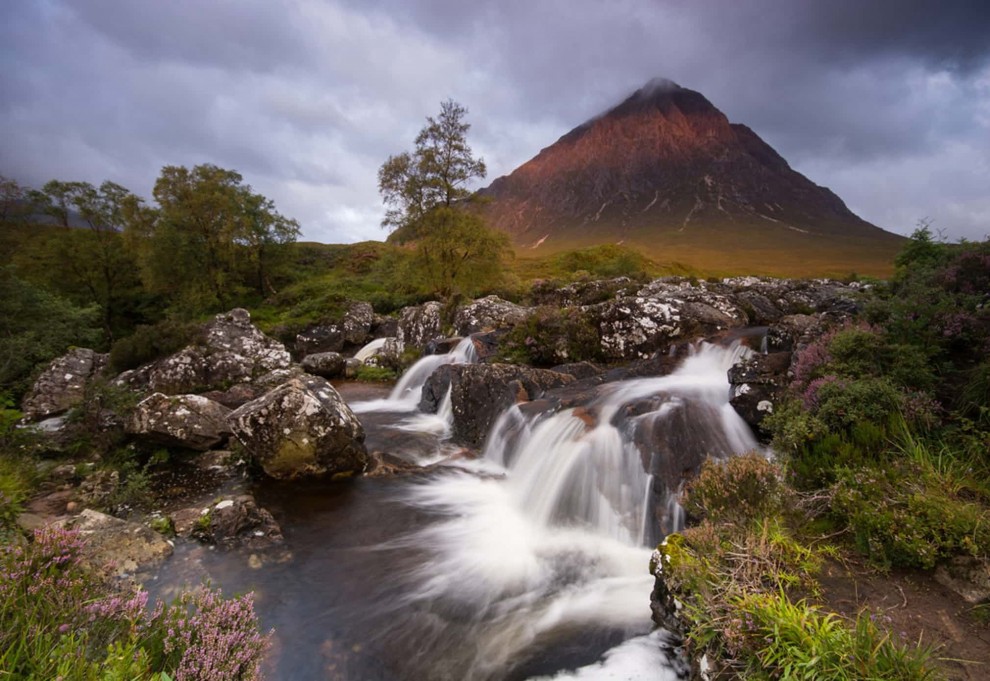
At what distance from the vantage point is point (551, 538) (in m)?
7.50

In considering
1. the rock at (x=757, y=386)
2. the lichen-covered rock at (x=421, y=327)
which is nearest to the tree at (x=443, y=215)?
the lichen-covered rock at (x=421, y=327)

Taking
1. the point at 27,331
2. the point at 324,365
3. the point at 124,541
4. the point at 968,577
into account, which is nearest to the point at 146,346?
the point at 27,331

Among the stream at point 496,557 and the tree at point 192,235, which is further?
the tree at point 192,235

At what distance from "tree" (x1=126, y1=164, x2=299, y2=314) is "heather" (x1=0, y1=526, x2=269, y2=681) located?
31.8m

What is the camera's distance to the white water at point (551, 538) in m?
5.27

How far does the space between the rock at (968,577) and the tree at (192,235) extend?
36350 mm

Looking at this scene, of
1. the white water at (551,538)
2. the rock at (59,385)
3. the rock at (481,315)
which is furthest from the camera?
the rock at (481,315)

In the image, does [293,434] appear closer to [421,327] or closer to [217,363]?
[217,363]

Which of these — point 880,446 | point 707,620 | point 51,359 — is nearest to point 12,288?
point 51,359

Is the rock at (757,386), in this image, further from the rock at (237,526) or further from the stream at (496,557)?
the rock at (237,526)

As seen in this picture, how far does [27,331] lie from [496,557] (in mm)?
18939

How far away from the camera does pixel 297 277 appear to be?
136ft

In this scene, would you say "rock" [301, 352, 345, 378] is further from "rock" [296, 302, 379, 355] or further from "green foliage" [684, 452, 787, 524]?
"green foliage" [684, 452, 787, 524]

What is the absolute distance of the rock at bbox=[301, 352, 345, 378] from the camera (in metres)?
20.2
